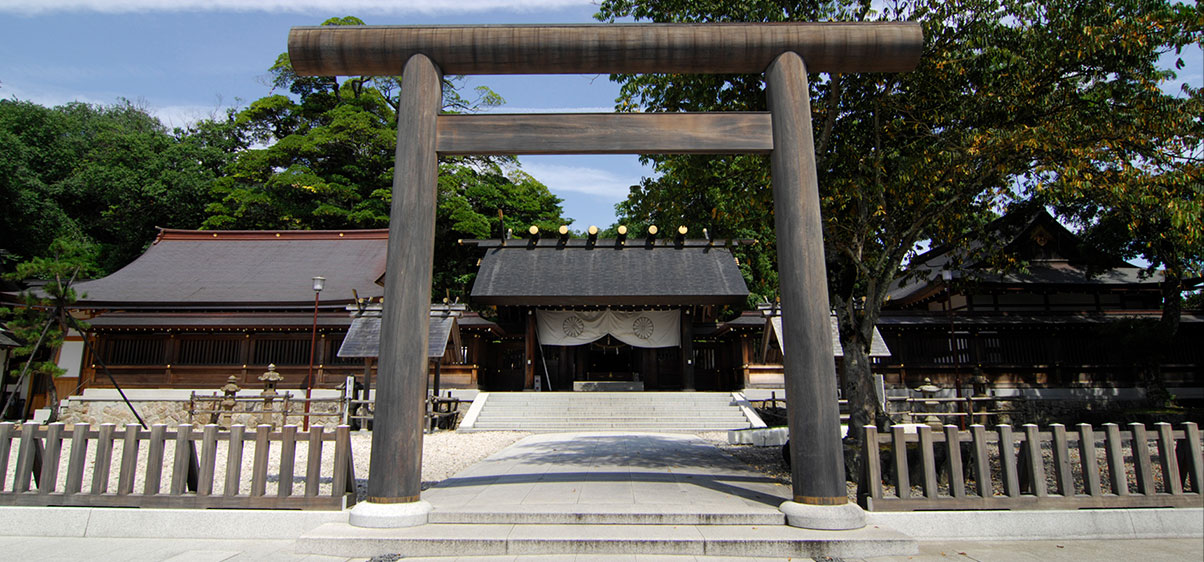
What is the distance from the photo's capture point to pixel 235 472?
483cm

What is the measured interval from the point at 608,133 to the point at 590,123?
20 cm

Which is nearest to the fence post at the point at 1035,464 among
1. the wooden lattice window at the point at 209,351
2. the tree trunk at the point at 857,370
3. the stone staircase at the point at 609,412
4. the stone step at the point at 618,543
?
the stone step at the point at 618,543

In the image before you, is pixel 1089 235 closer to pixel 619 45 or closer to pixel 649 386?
pixel 649 386

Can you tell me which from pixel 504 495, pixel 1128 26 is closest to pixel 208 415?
pixel 504 495

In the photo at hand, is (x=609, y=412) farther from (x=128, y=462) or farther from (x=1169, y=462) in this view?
(x=1169, y=462)

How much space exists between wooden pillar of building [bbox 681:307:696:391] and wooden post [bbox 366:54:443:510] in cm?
1475

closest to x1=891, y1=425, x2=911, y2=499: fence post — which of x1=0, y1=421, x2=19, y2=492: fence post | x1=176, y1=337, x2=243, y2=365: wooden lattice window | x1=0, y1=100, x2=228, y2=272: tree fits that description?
x1=0, y1=421, x2=19, y2=492: fence post

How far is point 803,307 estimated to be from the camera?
4.87 m

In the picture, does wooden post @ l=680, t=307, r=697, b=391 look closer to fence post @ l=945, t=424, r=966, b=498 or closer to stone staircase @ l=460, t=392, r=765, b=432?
stone staircase @ l=460, t=392, r=765, b=432

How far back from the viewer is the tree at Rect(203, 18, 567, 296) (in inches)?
1096

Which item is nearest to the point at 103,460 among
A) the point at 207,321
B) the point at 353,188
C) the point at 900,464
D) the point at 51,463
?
the point at 51,463

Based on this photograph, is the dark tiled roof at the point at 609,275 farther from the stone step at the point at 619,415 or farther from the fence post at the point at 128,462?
the fence post at the point at 128,462

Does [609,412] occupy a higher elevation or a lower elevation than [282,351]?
lower

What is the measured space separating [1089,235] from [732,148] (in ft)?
62.3
